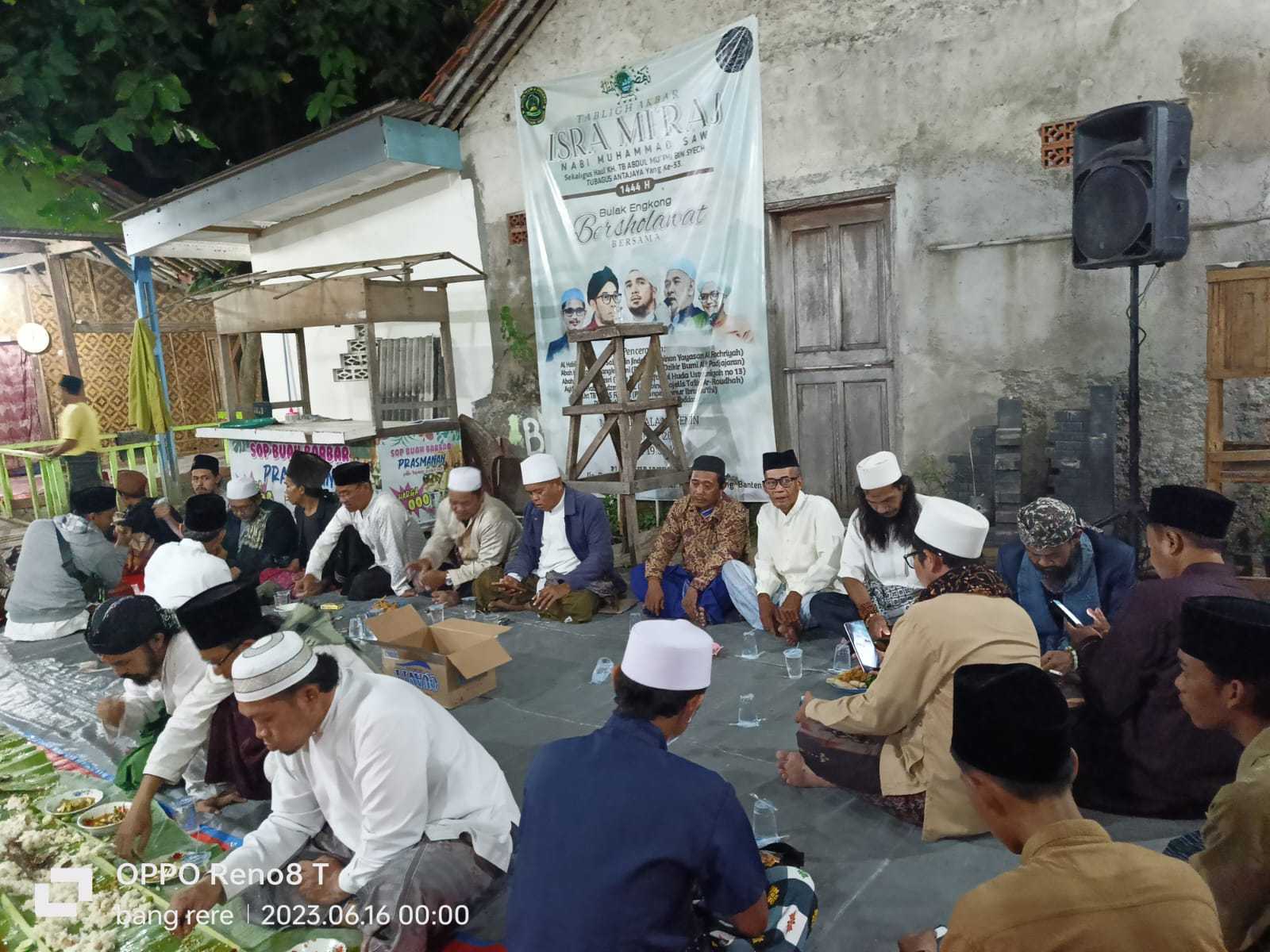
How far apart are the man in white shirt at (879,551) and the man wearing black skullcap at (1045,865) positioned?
291cm

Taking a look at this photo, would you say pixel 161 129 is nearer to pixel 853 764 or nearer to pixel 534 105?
pixel 534 105

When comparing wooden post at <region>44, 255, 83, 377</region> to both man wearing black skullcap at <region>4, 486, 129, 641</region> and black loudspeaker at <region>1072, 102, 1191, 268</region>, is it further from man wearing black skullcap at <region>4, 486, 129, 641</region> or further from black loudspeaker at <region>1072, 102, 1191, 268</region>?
black loudspeaker at <region>1072, 102, 1191, 268</region>

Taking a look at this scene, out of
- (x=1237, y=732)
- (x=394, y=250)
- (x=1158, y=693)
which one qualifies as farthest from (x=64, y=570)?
(x=1237, y=732)

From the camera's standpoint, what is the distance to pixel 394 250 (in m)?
8.77

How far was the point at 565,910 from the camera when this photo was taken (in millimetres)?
1840

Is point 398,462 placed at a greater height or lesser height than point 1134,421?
lesser

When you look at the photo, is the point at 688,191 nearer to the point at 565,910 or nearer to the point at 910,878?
the point at 910,878

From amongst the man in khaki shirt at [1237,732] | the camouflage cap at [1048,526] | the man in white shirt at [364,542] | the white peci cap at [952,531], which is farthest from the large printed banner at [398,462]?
the man in khaki shirt at [1237,732]

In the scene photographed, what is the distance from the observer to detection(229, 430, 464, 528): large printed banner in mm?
7785

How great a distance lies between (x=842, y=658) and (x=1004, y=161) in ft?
11.4

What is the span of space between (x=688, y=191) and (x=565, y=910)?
5.96m

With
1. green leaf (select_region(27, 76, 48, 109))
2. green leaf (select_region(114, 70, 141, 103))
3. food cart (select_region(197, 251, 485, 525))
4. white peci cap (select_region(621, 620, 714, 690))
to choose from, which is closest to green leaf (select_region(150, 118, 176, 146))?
green leaf (select_region(114, 70, 141, 103))

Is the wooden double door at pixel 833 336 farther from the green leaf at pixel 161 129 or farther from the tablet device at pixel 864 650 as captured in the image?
the green leaf at pixel 161 129

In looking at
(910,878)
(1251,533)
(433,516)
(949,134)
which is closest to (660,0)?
(949,134)
